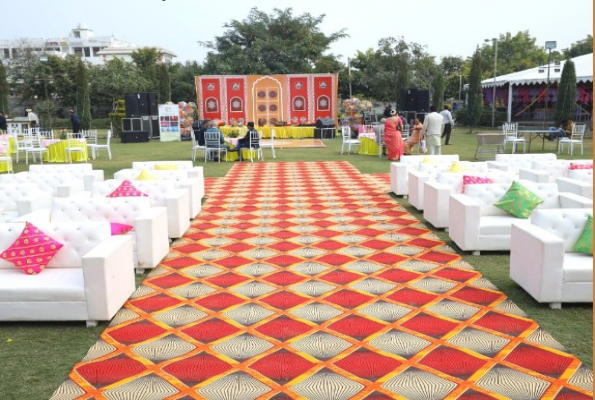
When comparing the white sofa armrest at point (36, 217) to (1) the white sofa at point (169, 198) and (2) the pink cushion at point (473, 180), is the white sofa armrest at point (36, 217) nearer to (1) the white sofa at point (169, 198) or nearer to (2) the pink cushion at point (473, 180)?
(1) the white sofa at point (169, 198)

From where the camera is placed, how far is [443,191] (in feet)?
20.7

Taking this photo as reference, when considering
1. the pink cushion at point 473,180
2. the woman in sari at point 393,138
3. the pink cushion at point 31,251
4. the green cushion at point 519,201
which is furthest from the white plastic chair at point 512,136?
the pink cushion at point 31,251

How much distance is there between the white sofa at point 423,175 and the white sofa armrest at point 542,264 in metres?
3.04

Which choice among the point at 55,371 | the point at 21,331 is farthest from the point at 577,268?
the point at 21,331

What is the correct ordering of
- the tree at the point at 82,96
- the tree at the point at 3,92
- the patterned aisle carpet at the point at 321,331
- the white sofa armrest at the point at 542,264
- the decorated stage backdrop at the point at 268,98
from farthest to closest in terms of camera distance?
the decorated stage backdrop at the point at 268,98
the tree at the point at 82,96
the tree at the point at 3,92
the white sofa armrest at the point at 542,264
the patterned aisle carpet at the point at 321,331

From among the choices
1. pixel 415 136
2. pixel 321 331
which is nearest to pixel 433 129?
pixel 415 136

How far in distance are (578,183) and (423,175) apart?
6.42ft

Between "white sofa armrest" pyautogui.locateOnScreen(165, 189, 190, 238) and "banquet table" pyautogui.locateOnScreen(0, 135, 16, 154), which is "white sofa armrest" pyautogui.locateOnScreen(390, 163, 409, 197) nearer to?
"white sofa armrest" pyautogui.locateOnScreen(165, 189, 190, 238)

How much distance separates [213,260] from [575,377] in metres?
3.27

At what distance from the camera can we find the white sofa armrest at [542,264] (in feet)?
12.9

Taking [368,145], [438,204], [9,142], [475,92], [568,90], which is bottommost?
[438,204]

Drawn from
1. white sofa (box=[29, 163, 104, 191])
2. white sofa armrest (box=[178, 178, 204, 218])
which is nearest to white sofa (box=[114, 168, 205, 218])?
white sofa armrest (box=[178, 178, 204, 218])

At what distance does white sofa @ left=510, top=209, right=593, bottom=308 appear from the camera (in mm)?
3953

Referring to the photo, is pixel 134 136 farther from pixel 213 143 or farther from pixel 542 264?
pixel 542 264
